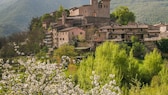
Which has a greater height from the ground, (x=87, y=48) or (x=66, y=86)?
(x=66, y=86)

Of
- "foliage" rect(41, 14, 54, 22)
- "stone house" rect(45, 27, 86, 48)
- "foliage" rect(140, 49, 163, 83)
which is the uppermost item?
"foliage" rect(41, 14, 54, 22)

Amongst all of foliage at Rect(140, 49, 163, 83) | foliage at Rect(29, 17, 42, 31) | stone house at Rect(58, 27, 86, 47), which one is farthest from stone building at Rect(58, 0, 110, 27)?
foliage at Rect(140, 49, 163, 83)

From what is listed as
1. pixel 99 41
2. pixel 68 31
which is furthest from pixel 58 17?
pixel 99 41

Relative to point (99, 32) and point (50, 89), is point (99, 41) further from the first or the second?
point (50, 89)

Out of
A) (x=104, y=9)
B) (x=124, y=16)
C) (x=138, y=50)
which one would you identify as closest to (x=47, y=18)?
(x=104, y=9)

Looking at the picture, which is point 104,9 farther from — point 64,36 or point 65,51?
point 65,51

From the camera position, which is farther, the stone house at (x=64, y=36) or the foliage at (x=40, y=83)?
the stone house at (x=64, y=36)

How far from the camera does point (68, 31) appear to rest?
210 ft

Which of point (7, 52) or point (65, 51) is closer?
point (65, 51)

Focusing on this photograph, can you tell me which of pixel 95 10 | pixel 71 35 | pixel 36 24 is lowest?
pixel 71 35

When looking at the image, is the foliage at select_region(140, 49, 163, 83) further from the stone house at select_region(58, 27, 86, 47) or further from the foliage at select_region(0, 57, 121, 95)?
the foliage at select_region(0, 57, 121, 95)

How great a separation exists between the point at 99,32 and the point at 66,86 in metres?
51.5

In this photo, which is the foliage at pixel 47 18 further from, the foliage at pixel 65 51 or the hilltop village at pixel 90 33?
the foliage at pixel 65 51

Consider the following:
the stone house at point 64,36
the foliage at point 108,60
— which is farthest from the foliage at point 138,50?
the foliage at point 108,60
